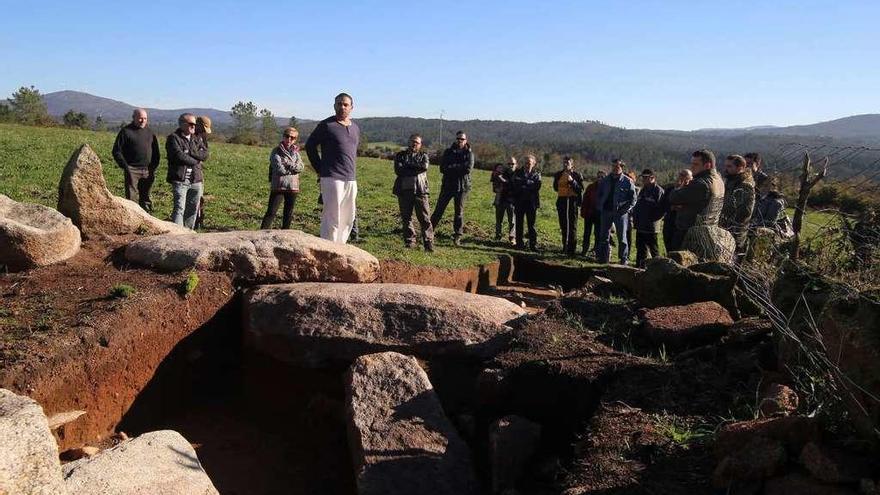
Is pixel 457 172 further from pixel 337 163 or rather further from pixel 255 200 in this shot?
pixel 255 200

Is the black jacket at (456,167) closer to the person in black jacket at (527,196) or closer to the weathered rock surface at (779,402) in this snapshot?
the person in black jacket at (527,196)

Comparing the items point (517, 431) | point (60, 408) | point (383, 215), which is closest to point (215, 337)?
point (60, 408)

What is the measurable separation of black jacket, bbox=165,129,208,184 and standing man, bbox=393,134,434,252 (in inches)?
119

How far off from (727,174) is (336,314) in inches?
224

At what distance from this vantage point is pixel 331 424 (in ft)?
23.0

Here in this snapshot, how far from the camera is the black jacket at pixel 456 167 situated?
1249cm

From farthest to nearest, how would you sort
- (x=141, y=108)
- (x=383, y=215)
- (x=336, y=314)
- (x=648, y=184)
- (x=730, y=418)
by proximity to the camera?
(x=383, y=215) → (x=648, y=184) → (x=141, y=108) → (x=336, y=314) → (x=730, y=418)

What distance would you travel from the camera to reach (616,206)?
1238cm

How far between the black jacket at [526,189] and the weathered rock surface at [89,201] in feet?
23.8

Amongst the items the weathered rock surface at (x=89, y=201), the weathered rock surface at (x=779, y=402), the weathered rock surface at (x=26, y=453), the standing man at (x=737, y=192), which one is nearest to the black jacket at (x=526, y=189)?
the standing man at (x=737, y=192)

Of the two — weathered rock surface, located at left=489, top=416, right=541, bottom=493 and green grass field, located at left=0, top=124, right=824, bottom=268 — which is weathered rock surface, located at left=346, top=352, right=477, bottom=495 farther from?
green grass field, located at left=0, top=124, right=824, bottom=268

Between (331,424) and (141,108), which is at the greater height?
(141,108)

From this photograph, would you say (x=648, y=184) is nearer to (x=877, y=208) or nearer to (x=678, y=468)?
(x=877, y=208)

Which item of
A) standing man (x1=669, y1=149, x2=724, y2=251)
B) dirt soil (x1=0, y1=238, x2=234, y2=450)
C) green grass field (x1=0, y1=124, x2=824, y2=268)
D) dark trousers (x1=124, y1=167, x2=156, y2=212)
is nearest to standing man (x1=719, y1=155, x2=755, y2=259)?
standing man (x1=669, y1=149, x2=724, y2=251)
